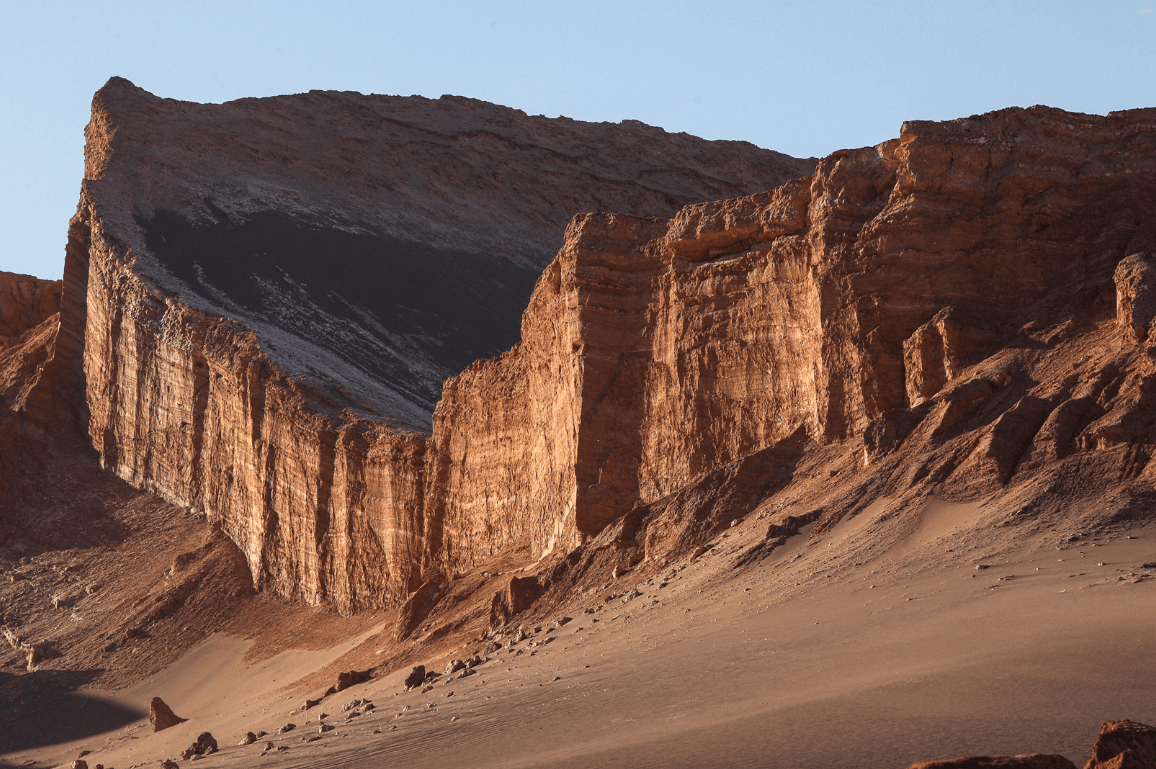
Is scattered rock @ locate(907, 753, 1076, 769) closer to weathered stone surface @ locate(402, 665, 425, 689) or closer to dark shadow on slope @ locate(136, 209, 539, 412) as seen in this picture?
weathered stone surface @ locate(402, 665, 425, 689)

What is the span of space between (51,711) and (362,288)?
24792 millimetres

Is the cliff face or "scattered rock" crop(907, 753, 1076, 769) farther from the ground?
the cliff face

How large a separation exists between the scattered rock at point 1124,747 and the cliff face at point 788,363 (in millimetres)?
6642

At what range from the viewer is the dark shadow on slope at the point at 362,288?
46031 millimetres

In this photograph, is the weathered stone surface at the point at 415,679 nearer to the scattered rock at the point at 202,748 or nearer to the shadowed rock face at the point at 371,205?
the scattered rock at the point at 202,748

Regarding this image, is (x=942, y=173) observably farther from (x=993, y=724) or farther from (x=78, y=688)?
(x=78, y=688)

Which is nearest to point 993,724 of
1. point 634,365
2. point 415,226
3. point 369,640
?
point 634,365

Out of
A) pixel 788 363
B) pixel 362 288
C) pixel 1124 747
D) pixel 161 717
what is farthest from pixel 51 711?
pixel 1124 747

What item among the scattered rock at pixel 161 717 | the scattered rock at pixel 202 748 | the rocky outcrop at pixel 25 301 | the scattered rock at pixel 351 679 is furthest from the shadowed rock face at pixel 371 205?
the scattered rock at pixel 202 748

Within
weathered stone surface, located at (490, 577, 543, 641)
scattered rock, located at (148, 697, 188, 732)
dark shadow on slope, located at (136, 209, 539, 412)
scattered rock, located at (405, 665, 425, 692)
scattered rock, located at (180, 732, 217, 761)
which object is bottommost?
scattered rock, located at (148, 697, 188, 732)

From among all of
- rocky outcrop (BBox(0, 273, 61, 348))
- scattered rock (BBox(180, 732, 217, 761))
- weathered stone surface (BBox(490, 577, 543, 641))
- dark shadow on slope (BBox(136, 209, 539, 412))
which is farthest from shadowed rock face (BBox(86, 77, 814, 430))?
scattered rock (BBox(180, 732, 217, 761))

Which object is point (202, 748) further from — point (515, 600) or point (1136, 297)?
point (1136, 297)

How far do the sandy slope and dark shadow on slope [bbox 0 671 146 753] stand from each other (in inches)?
511

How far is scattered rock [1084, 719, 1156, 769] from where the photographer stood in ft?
27.7
